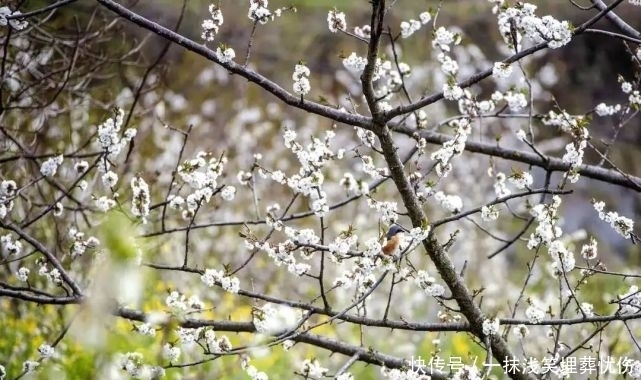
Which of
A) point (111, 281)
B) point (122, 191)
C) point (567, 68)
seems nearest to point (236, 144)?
point (122, 191)

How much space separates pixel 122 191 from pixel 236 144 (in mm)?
3017

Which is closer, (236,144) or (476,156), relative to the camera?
(236,144)

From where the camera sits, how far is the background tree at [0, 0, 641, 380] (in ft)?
7.91

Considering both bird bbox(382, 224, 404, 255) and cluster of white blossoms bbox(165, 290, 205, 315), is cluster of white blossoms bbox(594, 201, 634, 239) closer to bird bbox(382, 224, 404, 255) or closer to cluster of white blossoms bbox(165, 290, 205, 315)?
bird bbox(382, 224, 404, 255)

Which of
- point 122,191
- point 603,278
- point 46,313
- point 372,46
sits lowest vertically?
point 372,46

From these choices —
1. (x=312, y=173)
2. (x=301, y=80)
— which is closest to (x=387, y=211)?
(x=312, y=173)

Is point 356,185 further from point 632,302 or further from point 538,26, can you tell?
point 632,302

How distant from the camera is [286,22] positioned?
32.0 feet

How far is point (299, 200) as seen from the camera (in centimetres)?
820

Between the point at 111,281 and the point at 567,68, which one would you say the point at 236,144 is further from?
the point at 111,281

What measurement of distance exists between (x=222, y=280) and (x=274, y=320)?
0.31 metres

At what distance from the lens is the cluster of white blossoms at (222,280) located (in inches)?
98.0

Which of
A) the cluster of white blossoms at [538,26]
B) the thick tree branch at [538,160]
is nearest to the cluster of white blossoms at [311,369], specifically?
the thick tree branch at [538,160]

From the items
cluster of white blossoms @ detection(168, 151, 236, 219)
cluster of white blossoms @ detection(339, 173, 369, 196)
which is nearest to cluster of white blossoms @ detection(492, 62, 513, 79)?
cluster of white blossoms @ detection(339, 173, 369, 196)
